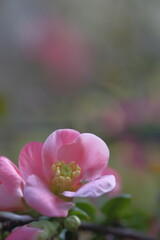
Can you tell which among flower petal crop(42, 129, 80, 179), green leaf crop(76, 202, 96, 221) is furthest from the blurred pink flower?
flower petal crop(42, 129, 80, 179)

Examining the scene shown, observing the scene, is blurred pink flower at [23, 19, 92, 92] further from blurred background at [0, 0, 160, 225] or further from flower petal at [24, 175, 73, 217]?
flower petal at [24, 175, 73, 217]

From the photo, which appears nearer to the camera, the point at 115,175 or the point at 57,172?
the point at 57,172

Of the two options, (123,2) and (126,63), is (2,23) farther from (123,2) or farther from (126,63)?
(126,63)

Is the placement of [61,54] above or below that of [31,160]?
above

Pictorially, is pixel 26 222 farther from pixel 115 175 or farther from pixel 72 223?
pixel 115 175

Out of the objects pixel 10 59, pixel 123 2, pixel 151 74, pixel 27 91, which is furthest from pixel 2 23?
pixel 151 74

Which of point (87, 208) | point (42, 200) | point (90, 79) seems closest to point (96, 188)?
point (42, 200)

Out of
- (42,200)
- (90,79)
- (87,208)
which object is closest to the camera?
(42,200)

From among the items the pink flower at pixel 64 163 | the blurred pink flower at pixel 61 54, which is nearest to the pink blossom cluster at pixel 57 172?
the pink flower at pixel 64 163
